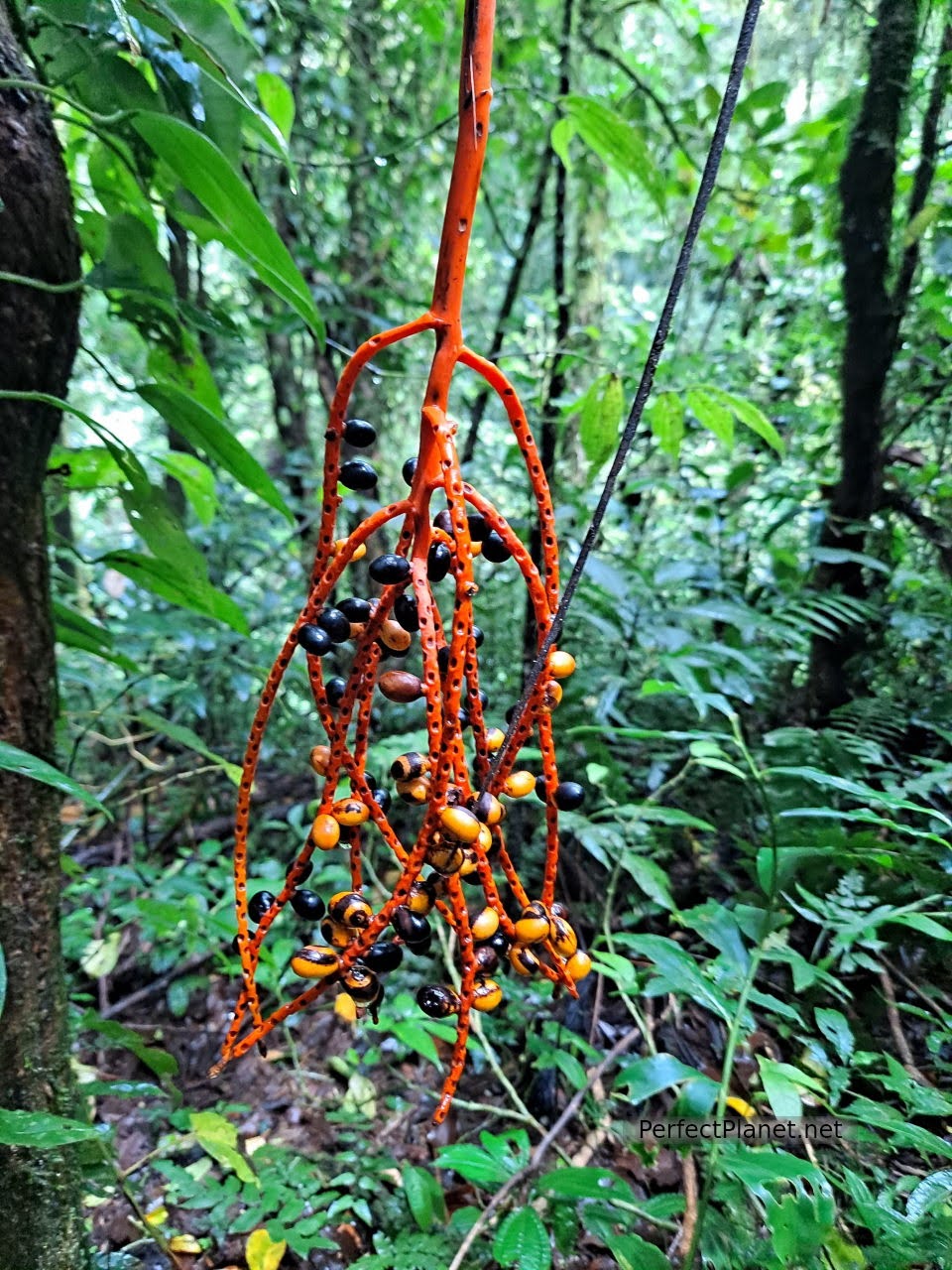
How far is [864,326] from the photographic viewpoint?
5.18 feet

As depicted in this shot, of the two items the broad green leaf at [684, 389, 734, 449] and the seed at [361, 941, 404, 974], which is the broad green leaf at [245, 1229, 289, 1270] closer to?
the seed at [361, 941, 404, 974]

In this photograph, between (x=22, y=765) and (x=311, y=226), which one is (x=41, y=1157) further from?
(x=311, y=226)

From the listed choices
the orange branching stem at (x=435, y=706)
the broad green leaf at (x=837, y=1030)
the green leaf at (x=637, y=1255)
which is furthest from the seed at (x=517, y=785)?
the broad green leaf at (x=837, y=1030)

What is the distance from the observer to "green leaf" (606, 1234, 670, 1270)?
64cm

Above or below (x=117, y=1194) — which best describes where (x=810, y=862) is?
above

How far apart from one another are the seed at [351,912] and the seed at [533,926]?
0.35 feet

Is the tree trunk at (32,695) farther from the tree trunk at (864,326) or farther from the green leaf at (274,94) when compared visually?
the tree trunk at (864,326)

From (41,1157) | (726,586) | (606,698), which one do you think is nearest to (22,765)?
(41,1157)

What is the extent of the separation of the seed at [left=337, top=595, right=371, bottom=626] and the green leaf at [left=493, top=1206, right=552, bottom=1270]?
600 mm

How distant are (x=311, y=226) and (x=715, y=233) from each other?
1.28 m

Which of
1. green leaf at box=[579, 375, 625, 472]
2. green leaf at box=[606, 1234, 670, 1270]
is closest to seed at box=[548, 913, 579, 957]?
green leaf at box=[606, 1234, 670, 1270]

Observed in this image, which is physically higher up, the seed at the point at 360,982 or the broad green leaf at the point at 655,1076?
the seed at the point at 360,982

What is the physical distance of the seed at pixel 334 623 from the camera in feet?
1.72

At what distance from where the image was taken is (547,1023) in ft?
3.99
